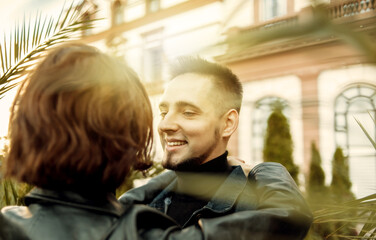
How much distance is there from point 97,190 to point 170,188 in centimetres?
82

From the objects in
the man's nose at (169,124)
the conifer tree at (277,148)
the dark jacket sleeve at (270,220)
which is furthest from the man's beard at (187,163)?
the conifer tree at (277,148)

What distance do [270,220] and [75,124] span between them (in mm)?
569

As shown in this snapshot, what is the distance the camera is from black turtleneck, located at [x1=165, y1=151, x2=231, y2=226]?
1.54 m

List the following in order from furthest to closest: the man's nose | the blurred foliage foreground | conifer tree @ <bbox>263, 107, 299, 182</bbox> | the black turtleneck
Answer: conifer tree @ <bbox>263, 107, 299, 182</bbox>
the man's nose
the black turtleneck
the blurred foliage foreground

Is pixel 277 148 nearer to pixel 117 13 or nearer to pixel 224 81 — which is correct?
pixel 224 81

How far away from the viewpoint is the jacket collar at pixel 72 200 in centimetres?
84

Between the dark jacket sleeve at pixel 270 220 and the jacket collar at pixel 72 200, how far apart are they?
259mm

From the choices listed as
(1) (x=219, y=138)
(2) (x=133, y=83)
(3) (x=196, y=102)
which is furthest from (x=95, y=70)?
(1) (x=219, y=138)

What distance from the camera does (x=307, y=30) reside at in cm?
36

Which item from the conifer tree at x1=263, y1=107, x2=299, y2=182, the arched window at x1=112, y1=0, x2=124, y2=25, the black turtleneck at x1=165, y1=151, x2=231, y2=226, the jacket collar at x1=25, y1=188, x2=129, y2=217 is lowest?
the conifer tree at x1=263, y1=107, x2=299, y2=182

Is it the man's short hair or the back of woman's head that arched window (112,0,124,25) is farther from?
the man's short hair

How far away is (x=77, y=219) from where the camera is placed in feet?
2.71

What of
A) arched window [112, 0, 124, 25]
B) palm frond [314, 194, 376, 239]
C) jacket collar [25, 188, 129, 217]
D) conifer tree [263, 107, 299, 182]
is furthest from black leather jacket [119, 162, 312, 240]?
conifer tree [263, 107, 299, 182]

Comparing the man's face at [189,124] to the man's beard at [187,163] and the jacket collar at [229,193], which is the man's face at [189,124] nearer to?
the man's beard at [187,163]
